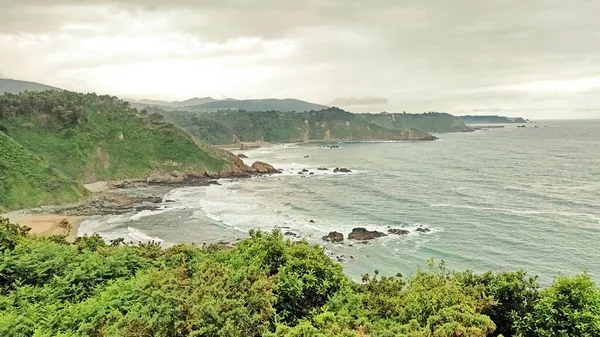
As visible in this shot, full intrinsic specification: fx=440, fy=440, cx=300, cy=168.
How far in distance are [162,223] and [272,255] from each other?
42.4m

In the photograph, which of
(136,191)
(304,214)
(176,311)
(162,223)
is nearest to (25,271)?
(176,311)

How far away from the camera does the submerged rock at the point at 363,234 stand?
51594 mm

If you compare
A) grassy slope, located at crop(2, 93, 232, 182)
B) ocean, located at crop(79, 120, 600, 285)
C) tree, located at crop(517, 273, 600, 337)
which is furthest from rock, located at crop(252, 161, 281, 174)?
tree, located at crop(517, 273, 600, 337)

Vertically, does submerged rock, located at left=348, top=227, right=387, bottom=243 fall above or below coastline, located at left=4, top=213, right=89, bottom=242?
above

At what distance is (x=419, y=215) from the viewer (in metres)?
61.5

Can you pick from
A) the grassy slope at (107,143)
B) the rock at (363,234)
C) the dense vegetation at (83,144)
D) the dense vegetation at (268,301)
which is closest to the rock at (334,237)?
the rock at (363,234)

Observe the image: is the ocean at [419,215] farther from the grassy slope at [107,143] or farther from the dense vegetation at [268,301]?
the dense vegetation at [268,301]

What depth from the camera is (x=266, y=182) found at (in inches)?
3792

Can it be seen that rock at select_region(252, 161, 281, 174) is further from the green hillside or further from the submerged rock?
the submerged rock

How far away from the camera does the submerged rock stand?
169ft

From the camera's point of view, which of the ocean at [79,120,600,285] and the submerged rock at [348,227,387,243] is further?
the submerged rock at [348,227,387,243]

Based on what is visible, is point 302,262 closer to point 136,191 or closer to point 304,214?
point 304,214

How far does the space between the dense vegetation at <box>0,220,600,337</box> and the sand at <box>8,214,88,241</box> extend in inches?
1282

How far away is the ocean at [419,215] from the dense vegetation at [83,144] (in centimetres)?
1448
